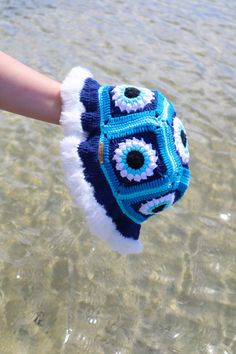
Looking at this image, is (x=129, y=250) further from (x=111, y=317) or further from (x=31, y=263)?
(x=31, y=263)

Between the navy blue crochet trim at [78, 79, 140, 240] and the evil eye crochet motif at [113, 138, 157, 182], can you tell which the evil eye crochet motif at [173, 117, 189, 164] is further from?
the navy blue crochet trim at [78, 79, 140, 240]

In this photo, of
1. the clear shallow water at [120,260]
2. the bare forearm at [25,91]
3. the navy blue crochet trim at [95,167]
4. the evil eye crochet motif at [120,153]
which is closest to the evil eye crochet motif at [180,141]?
the evil eye crochet motif at [120,153]

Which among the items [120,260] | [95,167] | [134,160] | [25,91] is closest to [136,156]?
[134,160]

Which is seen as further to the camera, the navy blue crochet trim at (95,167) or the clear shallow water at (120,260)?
the clear shallow water at (120,260)

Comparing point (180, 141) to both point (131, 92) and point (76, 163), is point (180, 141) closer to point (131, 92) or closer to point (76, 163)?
point (131, 92)

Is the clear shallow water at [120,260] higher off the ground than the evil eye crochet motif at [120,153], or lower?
lower

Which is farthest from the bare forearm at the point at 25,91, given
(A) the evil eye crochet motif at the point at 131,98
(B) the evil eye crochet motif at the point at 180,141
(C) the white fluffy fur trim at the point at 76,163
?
(B) the evil eye crochet motif at the point at 180,141

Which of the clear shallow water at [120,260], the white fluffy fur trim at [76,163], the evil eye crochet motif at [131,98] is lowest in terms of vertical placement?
Result: the clear shallow water at [120,260]

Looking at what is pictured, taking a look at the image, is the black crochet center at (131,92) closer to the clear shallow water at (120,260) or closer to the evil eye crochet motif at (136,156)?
the evil eye crochet motif at (136,156)

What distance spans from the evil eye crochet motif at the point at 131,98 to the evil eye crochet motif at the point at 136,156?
0.43 ft

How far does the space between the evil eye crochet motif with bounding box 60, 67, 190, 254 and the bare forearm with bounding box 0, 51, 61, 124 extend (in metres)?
0.06

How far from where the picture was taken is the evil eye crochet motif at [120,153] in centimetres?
173

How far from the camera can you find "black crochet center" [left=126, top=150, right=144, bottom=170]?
5.64ft

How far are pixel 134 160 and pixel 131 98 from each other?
251 mm
